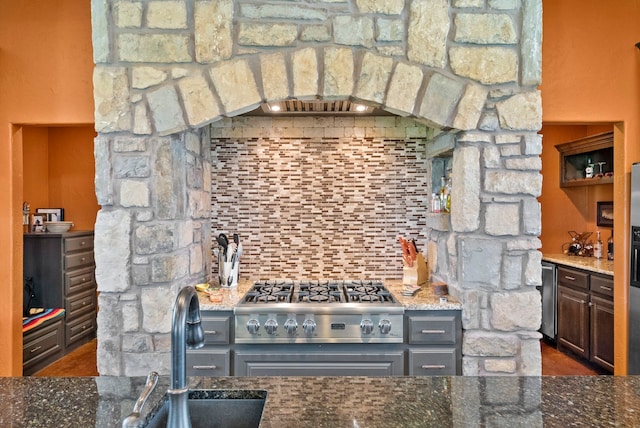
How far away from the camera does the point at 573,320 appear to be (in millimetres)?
4078

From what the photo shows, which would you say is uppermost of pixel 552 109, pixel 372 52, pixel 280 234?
→ pixel 372 52

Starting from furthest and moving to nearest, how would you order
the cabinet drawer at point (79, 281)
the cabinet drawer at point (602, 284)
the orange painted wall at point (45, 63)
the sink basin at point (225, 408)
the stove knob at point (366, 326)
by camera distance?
1. the cabinet drawer at point (79, 281)
2. the cabinet drawer at point (602, 284)
3. the orange painted wall at point (45, 63)
4. the stove knob at point (366, 326)
5. the sink basin at point (225, 408)

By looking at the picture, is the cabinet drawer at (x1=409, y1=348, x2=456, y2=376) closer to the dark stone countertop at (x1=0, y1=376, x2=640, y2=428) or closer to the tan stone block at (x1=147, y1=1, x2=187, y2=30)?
the dark stone countertop at (x1=0, y1=376, x2=640, y2=428)

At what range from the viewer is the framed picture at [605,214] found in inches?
179

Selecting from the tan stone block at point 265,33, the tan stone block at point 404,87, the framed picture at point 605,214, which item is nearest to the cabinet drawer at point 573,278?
the framed picture at point 605,214

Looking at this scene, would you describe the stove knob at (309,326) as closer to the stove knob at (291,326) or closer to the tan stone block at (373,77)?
the stove knob at (291,326)

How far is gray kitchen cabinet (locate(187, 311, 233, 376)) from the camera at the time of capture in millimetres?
2533

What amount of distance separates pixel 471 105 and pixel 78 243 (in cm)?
425

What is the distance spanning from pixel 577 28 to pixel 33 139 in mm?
5534

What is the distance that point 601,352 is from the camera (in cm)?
365

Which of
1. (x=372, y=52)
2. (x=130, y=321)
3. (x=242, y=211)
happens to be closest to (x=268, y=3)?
(x=372, y=52)

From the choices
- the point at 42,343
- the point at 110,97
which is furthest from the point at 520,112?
the point at 42,343

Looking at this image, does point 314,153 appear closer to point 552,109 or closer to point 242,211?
point 242,211

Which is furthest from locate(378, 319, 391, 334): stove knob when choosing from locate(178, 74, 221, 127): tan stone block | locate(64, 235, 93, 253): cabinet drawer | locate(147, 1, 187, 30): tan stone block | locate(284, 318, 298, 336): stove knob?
locate(64, 235, 93, 253): cabinet drawer
